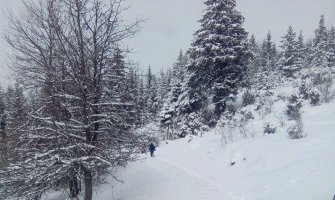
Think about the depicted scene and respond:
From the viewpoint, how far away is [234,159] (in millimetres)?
14672

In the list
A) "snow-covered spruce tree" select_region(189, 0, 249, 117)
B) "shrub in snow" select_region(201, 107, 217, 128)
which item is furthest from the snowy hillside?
"snow-covered spruce tree" select_region(189, 0, 249, 117)

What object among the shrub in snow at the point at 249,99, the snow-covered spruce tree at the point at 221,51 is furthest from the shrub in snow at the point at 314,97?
the snow-covered spruce tree at the point at 221,51

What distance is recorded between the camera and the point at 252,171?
12.3m

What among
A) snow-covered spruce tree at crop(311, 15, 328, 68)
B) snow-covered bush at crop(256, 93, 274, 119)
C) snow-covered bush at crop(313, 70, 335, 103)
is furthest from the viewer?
snow-covered spruce tree at crop(311, 15, 328, 68)

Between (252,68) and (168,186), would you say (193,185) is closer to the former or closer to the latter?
(168,186)

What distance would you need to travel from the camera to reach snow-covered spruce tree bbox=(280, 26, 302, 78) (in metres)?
46.1

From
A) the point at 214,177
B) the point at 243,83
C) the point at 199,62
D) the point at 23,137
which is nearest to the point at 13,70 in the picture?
the point at 23,137

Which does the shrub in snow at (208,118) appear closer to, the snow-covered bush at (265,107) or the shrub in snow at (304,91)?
the snow-covered bush at (265,107)

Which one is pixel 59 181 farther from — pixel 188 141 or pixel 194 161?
pixel 188 141

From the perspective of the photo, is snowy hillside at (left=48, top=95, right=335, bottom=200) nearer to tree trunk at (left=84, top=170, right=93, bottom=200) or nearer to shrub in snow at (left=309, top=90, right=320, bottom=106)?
shrub in snow at (left=309, top=90, right=320, bottom=106)

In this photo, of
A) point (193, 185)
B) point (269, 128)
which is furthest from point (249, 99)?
point (193, 185)

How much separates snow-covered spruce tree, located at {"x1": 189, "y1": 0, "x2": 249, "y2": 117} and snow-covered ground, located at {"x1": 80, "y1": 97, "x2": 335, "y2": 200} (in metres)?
8.42

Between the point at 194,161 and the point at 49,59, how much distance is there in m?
10.8

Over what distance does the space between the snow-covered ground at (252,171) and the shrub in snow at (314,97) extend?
419mm
